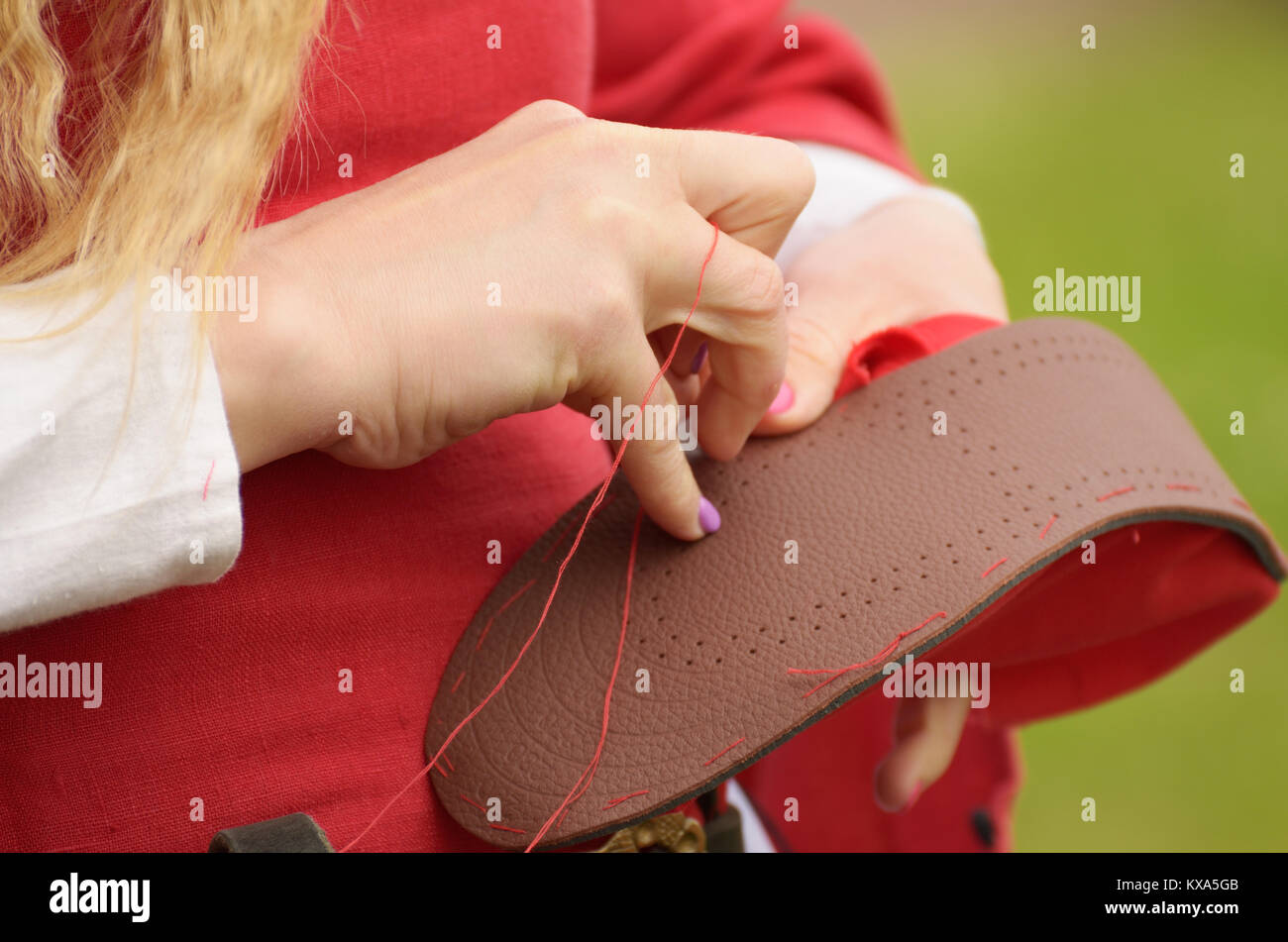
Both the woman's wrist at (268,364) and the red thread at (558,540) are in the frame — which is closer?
the woman's wrist at (268,364)

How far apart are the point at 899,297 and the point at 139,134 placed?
0.40 metres

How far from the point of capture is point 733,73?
880mm

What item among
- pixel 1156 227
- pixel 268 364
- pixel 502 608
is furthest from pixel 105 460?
pixel 1156 227

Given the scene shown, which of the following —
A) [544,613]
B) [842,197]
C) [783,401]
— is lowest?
[544,613]

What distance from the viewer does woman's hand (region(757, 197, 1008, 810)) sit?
2.08 ft

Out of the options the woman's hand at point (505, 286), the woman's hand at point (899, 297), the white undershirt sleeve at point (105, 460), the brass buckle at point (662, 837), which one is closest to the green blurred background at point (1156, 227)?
the woman's hand at point (899, 297)

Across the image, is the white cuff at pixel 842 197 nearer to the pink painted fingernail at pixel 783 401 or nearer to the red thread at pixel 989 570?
the pink painted fingernail at pixel 783 401

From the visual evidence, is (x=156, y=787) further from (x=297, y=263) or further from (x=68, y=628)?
(x=297, y=263)

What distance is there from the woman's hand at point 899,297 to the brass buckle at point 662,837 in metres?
0.18

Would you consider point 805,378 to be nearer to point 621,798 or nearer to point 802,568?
point 802,568

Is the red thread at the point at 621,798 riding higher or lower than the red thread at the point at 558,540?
lower

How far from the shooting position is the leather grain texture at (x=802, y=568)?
491 millimetres

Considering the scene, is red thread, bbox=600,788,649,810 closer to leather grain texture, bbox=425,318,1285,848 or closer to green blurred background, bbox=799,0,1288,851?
leather grain texture, bbox=425,318,1285,848
